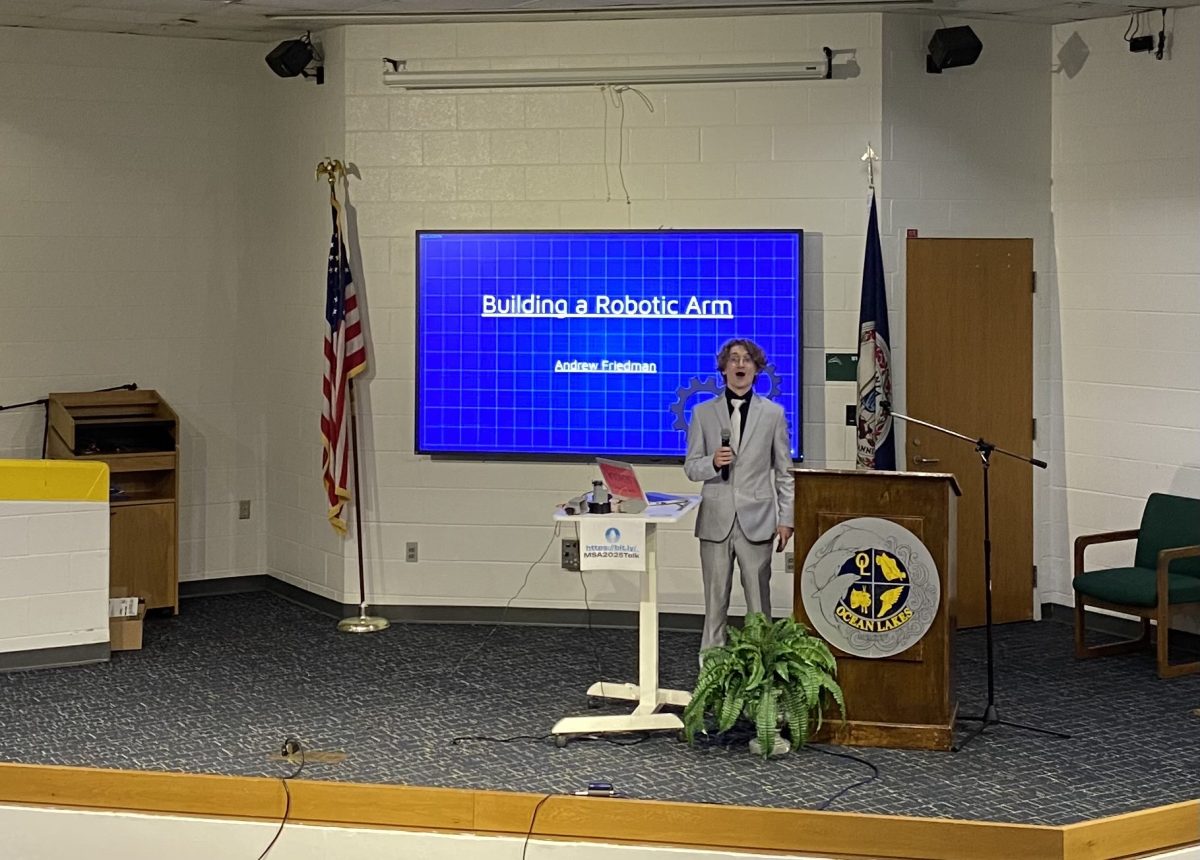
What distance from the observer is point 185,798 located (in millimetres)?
5172

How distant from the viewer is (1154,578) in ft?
24.6

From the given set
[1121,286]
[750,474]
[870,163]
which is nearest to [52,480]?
[750,474]

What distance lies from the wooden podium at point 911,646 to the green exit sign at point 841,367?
6.67ft

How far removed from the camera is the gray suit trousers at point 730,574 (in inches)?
266

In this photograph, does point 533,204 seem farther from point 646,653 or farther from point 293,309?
point 646,653

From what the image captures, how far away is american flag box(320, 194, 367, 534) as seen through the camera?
830cm

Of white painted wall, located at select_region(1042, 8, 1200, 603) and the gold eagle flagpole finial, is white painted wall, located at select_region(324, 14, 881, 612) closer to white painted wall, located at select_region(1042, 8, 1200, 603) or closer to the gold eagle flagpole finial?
the gold eagle flagpole finial

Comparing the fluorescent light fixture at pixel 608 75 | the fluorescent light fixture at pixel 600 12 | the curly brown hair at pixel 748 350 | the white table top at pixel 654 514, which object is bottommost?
the white table top at pixel 654 514

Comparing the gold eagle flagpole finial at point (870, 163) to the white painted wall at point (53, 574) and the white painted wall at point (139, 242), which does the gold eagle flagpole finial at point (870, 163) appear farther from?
the white painted wall at point (53, 574)

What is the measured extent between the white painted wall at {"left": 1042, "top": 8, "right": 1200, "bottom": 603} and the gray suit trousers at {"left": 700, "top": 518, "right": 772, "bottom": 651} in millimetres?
2525

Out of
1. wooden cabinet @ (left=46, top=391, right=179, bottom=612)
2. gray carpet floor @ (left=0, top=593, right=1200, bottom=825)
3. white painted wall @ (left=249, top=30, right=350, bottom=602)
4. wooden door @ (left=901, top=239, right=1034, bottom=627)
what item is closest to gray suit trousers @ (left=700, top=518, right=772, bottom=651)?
gray carpet floor @ (left=0, top=593, right=1200, bottom=825)

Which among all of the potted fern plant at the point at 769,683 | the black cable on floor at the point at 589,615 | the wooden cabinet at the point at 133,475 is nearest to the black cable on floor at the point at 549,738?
the potted fern plant at the point at 769,683

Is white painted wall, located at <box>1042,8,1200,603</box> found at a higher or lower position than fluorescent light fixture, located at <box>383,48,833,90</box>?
lower

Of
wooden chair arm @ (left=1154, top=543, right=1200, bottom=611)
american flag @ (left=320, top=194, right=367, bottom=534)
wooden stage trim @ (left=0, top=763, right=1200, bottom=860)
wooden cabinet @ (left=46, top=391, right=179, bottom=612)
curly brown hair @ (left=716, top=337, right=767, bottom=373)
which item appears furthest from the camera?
wooden cabinet @ (left=46, top=391, right=179, bottom=612)
